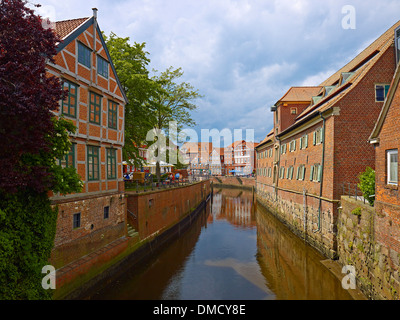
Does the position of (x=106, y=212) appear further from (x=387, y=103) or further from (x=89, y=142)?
(x=387, y=103)

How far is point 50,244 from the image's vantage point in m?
9.03

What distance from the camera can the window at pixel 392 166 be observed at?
366 inches

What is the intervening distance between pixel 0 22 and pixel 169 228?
16.7 metres

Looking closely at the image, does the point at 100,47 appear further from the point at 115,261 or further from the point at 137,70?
the point at 115,261

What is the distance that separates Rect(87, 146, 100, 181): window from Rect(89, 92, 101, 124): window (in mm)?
1372

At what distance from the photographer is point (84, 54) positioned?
1253 cm

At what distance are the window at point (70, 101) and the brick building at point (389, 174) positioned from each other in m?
12.2

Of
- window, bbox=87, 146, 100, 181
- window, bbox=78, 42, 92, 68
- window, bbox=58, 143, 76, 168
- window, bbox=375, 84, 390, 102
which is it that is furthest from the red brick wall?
window, bbox=58, 143, 76, 168

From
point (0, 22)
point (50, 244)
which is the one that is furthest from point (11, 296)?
point (0, 22)

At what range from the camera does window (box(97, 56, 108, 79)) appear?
1372 centimetres

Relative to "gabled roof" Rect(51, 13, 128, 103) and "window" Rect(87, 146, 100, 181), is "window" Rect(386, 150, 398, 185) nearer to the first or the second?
"window" Rect(87, 146, 100, 181)

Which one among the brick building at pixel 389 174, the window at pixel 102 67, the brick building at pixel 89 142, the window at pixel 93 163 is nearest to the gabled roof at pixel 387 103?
the brick building at pixel 389 174

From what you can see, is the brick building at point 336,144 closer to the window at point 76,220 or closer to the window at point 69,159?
the window at point 76,220
